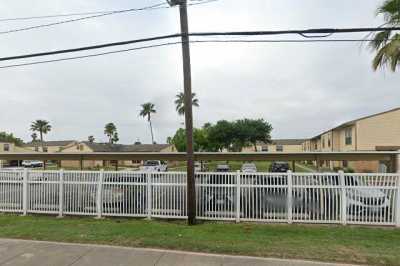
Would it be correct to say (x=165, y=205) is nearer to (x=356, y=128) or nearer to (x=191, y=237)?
(x=191, y=237)

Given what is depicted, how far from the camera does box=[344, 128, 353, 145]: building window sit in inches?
1233

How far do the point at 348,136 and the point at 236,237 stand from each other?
2937 centimetres

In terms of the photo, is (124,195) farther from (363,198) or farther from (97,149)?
(97,149)

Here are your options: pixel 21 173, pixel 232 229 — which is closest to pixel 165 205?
pixel 232 229

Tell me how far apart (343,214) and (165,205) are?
5259 mm

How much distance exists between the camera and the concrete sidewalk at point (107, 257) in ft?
18.1

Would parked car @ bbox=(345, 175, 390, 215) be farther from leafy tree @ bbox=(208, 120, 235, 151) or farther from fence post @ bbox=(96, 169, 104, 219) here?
leafy tree @ bbox=(208, 120, 235, 151)

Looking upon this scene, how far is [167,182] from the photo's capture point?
31.7 ft

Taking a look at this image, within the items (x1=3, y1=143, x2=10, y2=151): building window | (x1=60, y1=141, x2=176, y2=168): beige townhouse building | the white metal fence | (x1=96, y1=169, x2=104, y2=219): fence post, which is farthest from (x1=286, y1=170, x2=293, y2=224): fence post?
(x1=3, y1=143, x2=10, y2=151): building window

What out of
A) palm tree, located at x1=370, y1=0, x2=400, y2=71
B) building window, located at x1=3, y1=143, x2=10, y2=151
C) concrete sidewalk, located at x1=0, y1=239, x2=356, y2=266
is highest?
palm tree, located at x1=370, y1=0, x2=400, y2=71

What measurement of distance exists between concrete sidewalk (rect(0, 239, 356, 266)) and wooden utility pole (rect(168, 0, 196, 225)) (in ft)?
8.87

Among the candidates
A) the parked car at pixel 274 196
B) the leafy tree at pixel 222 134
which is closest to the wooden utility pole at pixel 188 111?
the parked car at pixel 274 196

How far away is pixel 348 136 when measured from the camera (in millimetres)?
32500

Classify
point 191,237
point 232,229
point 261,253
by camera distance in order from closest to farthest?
point 261,253, point 191,237, point 232,229
